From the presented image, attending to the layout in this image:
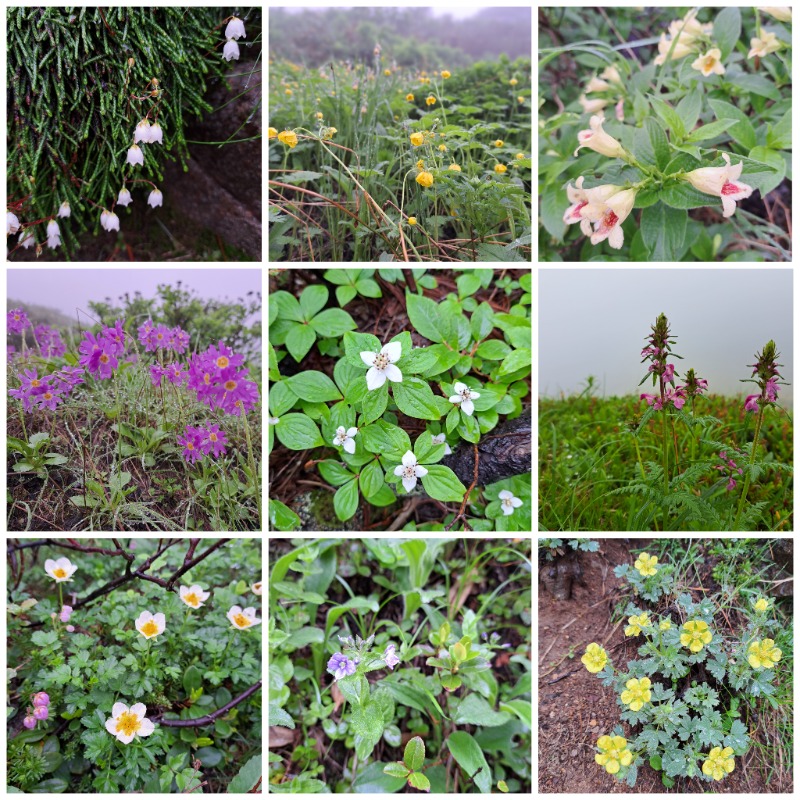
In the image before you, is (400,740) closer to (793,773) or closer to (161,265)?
(793,773)

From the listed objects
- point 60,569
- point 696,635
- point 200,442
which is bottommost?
point 696,635

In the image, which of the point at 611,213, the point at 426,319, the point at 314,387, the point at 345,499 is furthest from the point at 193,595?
the point at 611,213

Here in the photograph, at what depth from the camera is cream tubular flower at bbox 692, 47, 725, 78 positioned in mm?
1206

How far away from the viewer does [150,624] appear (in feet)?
3.75

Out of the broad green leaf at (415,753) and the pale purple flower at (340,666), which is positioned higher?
the pale purple flower at (340,666)

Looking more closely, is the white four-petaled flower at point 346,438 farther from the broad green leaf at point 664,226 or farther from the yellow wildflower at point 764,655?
the yellow wildflower at point 764,655

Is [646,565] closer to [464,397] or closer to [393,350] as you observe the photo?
[464,397]

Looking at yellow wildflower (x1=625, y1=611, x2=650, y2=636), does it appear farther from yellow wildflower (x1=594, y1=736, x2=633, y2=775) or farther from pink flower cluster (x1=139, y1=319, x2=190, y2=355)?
pink flower cluster (x1=139, y1=319, x2=190, y2=355)

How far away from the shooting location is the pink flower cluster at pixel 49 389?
3.68 ft

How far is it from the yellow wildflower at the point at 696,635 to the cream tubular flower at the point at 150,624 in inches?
39.6

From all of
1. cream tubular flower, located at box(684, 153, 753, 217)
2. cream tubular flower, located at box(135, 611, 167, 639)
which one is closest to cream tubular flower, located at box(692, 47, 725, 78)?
cream tubular flower, located at box(684, 153, 753, 217)

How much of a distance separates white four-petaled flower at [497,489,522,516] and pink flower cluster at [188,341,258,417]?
20.0 inches

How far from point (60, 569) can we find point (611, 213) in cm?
126

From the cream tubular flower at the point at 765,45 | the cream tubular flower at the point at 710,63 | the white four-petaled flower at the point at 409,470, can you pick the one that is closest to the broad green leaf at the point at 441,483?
the white four-petaled flower at the point at 409,470
